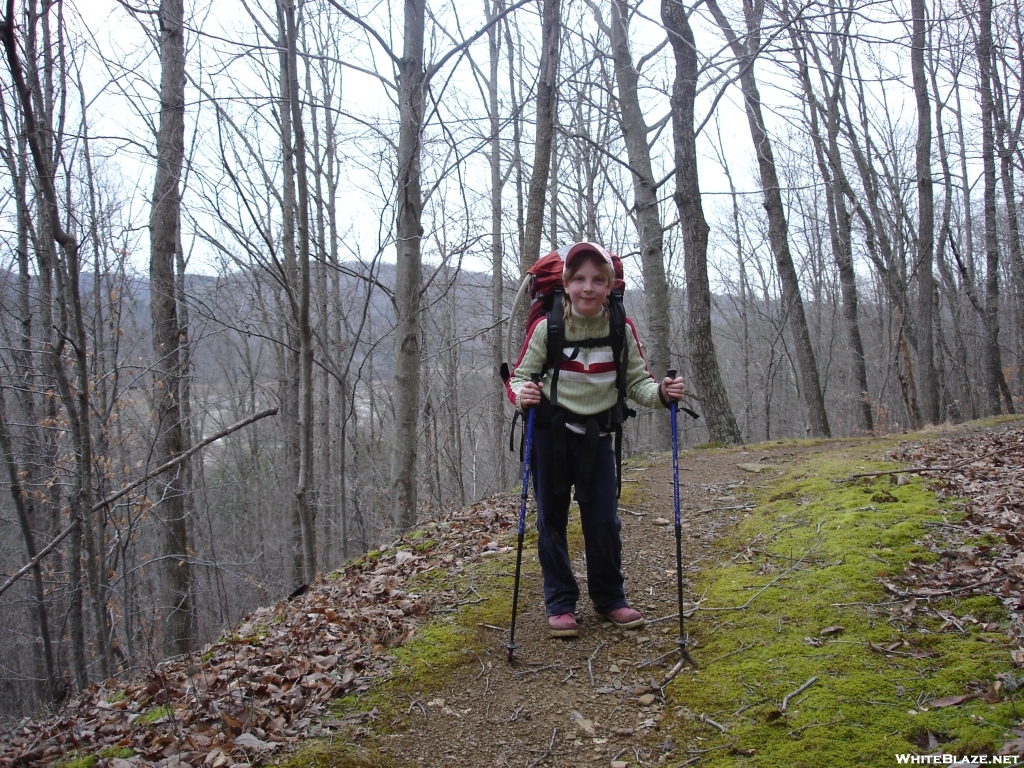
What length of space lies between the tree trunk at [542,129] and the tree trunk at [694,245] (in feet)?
10.4

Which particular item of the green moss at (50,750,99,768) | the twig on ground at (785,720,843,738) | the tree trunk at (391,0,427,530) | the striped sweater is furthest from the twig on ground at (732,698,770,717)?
the tree trunk at (391,0,427,530)

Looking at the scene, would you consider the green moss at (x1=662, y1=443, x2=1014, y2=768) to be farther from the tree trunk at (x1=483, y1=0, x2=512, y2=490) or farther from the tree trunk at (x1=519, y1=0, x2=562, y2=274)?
the tree trunk at (x1=483, y1=0, x2=512, y2=490)

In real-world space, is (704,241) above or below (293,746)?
above

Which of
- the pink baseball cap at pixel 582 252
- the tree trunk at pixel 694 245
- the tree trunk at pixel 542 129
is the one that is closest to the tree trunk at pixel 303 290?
the tree trunk at pixel 542 129

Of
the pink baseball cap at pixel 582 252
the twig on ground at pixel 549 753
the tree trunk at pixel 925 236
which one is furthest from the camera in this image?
the tree trunk at pixel 925 236

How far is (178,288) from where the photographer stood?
8.84 meters

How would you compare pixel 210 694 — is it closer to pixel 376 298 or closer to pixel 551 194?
pixel 376 298

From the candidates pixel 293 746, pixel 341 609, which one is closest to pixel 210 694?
pixel 293 746

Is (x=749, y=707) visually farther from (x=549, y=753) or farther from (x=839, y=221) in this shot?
(x=839, y=221)

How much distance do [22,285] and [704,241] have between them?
436 inches

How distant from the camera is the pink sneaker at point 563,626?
3.93 metres

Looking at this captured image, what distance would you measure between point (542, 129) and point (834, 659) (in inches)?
271

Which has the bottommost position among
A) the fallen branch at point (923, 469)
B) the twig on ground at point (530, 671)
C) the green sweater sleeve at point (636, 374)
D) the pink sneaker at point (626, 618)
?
the twig on ground at point (530, 671)

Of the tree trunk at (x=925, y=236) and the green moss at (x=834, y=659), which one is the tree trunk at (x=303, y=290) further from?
the tree trunk at (x=925, y=236)
